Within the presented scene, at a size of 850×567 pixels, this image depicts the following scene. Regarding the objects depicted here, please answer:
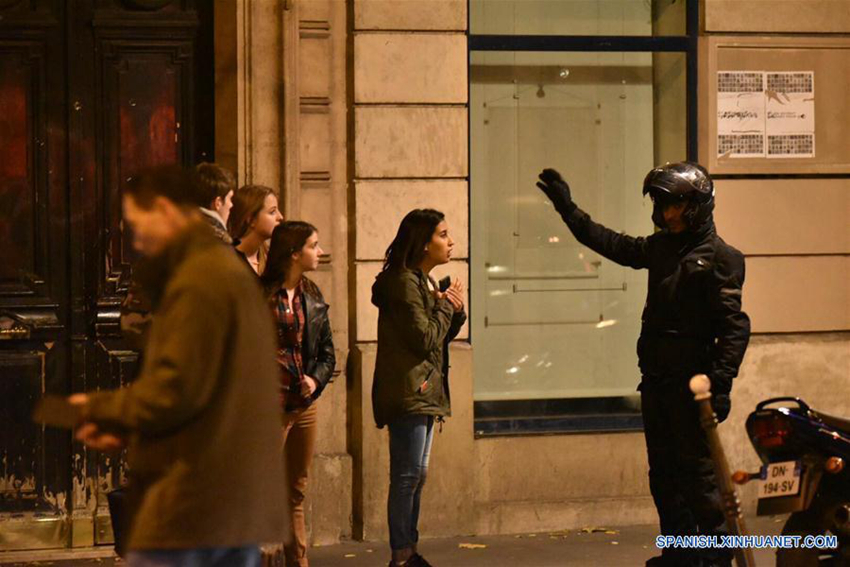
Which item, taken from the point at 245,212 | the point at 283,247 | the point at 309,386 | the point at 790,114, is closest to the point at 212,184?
the point at 245,212

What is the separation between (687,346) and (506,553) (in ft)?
6.72

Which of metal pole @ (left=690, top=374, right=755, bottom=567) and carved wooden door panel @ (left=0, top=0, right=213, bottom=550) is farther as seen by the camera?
carved wooden door panel @ (left=0, top=0, right=213, bottom=550)

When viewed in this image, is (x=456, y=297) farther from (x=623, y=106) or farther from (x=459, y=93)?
(x=623, y=106)

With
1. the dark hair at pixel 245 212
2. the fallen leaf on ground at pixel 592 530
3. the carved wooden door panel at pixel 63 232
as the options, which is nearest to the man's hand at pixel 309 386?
the dark hair at pixel 245 212

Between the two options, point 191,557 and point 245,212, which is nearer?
point 191,557

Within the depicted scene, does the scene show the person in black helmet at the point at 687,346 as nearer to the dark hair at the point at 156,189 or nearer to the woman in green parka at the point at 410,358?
the woman in green parka at the point at 410,358

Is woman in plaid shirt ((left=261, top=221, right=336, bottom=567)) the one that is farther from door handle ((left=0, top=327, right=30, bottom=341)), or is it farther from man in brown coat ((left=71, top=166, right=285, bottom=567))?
man in brown coat ((left=71, top=166, right=285, bottom=567))

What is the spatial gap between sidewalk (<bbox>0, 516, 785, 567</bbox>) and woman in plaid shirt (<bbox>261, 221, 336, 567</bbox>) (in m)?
1.26

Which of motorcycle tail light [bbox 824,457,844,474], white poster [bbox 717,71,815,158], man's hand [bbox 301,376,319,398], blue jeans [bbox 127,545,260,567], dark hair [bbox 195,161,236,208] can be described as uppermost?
white poster [bbox 717,71,815,158]

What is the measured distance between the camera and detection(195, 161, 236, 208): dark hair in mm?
6172

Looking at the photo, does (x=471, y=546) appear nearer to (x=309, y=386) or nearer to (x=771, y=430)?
(x=309, y=386)

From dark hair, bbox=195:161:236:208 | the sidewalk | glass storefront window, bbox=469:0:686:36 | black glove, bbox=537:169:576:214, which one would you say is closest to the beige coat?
dark hair, bbox=195:161:236:208

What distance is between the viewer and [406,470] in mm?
7430

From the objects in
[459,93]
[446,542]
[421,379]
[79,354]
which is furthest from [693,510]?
[79,354]
